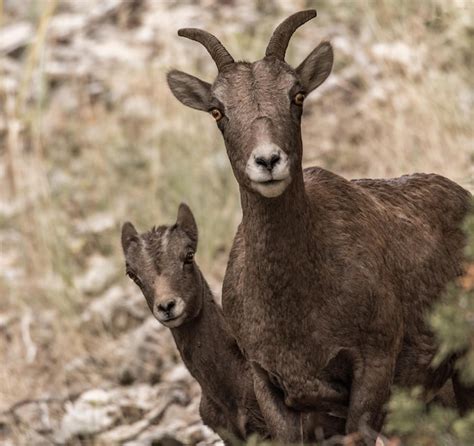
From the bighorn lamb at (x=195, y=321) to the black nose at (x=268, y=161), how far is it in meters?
1.78

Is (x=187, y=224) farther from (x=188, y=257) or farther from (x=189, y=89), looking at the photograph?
(x=189, y=89)

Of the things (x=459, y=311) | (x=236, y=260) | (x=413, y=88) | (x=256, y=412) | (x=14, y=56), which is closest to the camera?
(x=459, y=311)

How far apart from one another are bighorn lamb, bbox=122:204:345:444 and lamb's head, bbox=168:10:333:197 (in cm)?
128

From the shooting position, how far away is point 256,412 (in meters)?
7.98

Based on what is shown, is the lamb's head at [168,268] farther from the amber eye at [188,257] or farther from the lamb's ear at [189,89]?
the lamb's ear at [189,89]

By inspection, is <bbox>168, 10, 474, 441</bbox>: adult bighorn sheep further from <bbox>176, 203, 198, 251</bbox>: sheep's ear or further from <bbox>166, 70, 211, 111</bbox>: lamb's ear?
<bbox>176, 203, 198, 251</bbox>: sheep's ear

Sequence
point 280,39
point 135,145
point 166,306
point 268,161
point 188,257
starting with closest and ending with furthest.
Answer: point 268,161
point 280,39
point 166,306
point 188,257
point 135,145

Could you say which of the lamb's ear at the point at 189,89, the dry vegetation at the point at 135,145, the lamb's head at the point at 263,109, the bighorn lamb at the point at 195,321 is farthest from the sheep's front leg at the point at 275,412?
the dry vegetation at the point at 135,145

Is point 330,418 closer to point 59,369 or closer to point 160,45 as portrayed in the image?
point 59,369

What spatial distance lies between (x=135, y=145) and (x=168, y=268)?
830cm

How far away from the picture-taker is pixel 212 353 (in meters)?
8.35

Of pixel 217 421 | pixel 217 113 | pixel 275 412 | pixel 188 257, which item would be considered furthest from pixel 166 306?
pixel 217 113

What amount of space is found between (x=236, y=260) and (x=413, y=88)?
A: 6946mm

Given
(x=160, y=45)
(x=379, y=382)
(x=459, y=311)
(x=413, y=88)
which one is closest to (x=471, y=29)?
(x=413, y=88)
